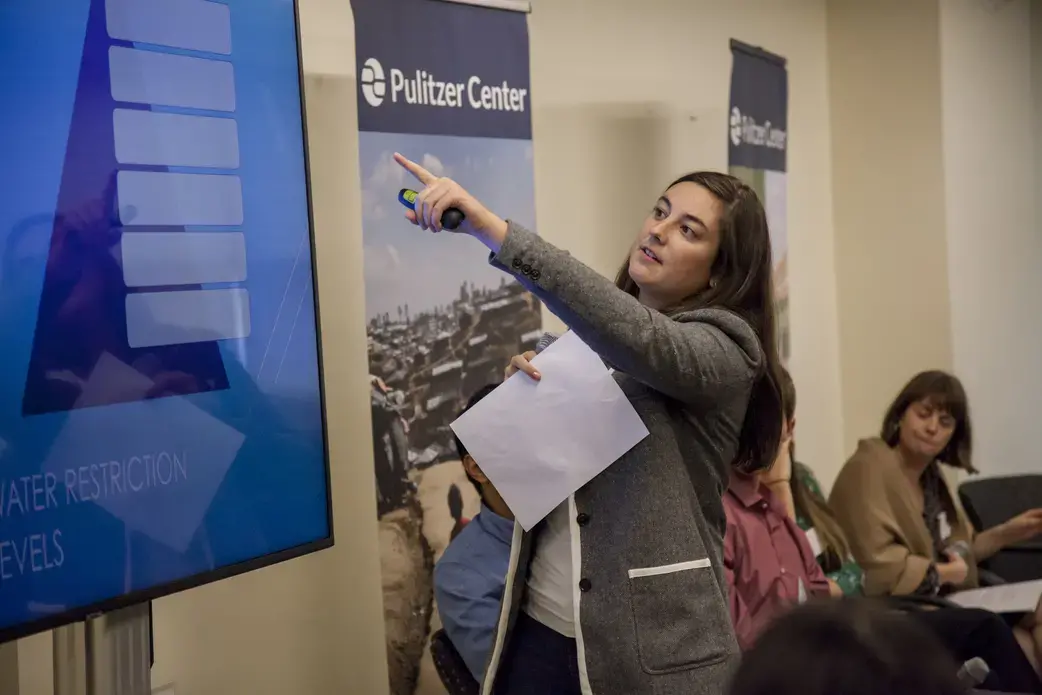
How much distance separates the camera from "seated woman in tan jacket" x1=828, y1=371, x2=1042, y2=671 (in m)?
3.31

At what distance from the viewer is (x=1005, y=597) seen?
3.33 meters

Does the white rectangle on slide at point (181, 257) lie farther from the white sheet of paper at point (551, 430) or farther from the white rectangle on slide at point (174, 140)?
the white sheet of paper at point (551, 430)

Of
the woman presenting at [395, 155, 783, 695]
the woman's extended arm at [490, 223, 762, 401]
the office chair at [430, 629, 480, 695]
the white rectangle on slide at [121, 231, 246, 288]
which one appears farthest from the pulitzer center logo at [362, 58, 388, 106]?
the office chair at [430, 629, 480, 695]

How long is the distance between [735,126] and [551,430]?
2.22 m

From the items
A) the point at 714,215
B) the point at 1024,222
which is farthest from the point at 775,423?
the point at 1024,222

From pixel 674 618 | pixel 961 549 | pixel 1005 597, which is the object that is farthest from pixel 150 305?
pixel 961 549

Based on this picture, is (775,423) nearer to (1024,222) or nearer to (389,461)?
(389,461)

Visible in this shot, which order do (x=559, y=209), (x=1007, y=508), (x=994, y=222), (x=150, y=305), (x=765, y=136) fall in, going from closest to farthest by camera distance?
(x=150, y=305), (x=559, y=209), (x=765, y=136), (x=1007, y=508), (x=994, y=222)

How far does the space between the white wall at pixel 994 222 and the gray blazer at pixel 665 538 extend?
301cm

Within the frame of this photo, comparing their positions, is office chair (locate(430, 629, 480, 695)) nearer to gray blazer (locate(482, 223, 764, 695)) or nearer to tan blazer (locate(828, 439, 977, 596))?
gray blazer (locate(482, 223, 764, 695))

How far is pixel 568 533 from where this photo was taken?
1.63m

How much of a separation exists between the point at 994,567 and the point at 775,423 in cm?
253

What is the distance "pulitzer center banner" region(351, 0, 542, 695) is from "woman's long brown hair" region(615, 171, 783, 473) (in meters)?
0.95

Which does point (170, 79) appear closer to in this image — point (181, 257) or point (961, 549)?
point (181, 257)
